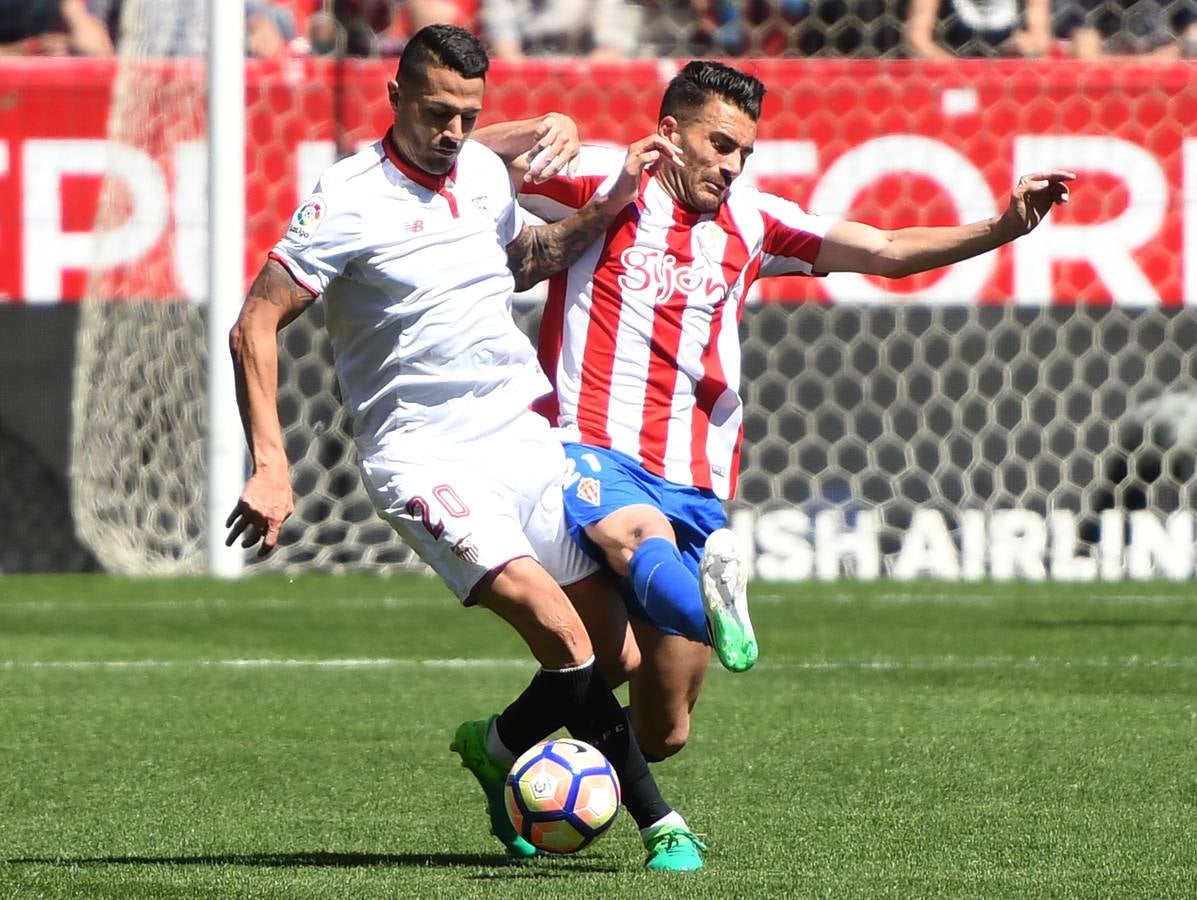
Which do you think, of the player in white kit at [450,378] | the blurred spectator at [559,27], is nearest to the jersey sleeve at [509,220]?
the player in white kit at [450,378]

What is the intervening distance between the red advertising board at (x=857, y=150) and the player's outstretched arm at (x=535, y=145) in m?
5.80

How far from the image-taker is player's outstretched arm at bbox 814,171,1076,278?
16.8 feet

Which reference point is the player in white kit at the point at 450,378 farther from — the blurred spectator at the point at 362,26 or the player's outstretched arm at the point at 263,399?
the blurred spectator at the point at 362,26

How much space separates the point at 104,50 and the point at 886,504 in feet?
15.0

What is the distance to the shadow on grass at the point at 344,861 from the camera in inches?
175

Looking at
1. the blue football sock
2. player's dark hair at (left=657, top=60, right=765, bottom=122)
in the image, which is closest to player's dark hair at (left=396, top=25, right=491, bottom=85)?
player's dark hair at (left=657, top=60, right=765, bottom=122)

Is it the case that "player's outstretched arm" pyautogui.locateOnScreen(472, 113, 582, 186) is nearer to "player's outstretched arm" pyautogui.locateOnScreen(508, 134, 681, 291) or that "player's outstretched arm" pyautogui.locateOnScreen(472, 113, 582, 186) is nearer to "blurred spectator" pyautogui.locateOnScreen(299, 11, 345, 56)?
"player's outstretched arm" pyautogui.locateOnScreen(508, 134, 681, 291)

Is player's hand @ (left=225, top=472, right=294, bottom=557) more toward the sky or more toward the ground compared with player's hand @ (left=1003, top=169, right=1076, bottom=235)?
more toward the ground

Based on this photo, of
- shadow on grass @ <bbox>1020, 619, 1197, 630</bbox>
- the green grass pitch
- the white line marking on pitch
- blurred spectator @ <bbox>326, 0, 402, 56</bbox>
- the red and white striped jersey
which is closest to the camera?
the green grass pitch

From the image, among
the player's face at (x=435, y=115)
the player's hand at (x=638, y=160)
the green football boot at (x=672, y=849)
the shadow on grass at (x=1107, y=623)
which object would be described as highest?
the player's face at (x=435, y=115)

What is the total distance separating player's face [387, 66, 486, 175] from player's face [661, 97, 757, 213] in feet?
2.29

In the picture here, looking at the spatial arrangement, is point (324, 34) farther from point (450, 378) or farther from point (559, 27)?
point (450, 378)

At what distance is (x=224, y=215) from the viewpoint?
10.2 m

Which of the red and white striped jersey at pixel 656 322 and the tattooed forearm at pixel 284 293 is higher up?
the tattooed forearm at pixel 284 293
